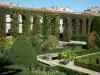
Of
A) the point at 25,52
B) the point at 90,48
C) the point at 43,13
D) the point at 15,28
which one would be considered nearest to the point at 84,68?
the point at 25,52

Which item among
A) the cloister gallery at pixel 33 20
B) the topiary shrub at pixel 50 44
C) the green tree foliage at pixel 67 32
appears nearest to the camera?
the topiary shrub at pixel 50 44

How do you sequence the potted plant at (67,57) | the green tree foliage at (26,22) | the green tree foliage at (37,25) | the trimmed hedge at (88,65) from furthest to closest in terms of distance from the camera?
the green tree foliage at (37,25), the green tree foliage at (26,22), the potted plant at (67,57), the trimmed hedge at (88,65)

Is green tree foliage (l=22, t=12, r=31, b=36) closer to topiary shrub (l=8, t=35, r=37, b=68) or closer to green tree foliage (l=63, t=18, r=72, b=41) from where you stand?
green tree foliage (l=63, t=18, r=72, b=41)

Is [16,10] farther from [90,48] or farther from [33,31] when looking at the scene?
[90,48]

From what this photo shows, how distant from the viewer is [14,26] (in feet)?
74.2

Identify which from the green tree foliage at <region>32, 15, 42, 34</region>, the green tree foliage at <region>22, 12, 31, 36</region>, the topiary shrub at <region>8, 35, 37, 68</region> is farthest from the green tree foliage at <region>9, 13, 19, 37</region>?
the topiary shrub at <region>8, 35, 37, 68</region>

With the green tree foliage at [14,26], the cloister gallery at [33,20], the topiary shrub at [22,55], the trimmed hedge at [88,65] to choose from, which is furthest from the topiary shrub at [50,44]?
the topiary shrub at [22,55]

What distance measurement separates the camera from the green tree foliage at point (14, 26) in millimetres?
22350

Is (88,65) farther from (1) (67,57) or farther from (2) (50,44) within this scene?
(2) (50,44)

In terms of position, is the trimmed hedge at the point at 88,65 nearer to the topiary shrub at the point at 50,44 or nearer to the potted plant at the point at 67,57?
the potted plant at the point at 67,57

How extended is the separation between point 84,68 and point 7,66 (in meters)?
4.72

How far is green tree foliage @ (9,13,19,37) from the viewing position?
22350 mm

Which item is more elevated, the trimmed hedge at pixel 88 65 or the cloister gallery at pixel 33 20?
the cloister gallery at pixel 33 20

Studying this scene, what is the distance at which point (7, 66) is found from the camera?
9680 mm
